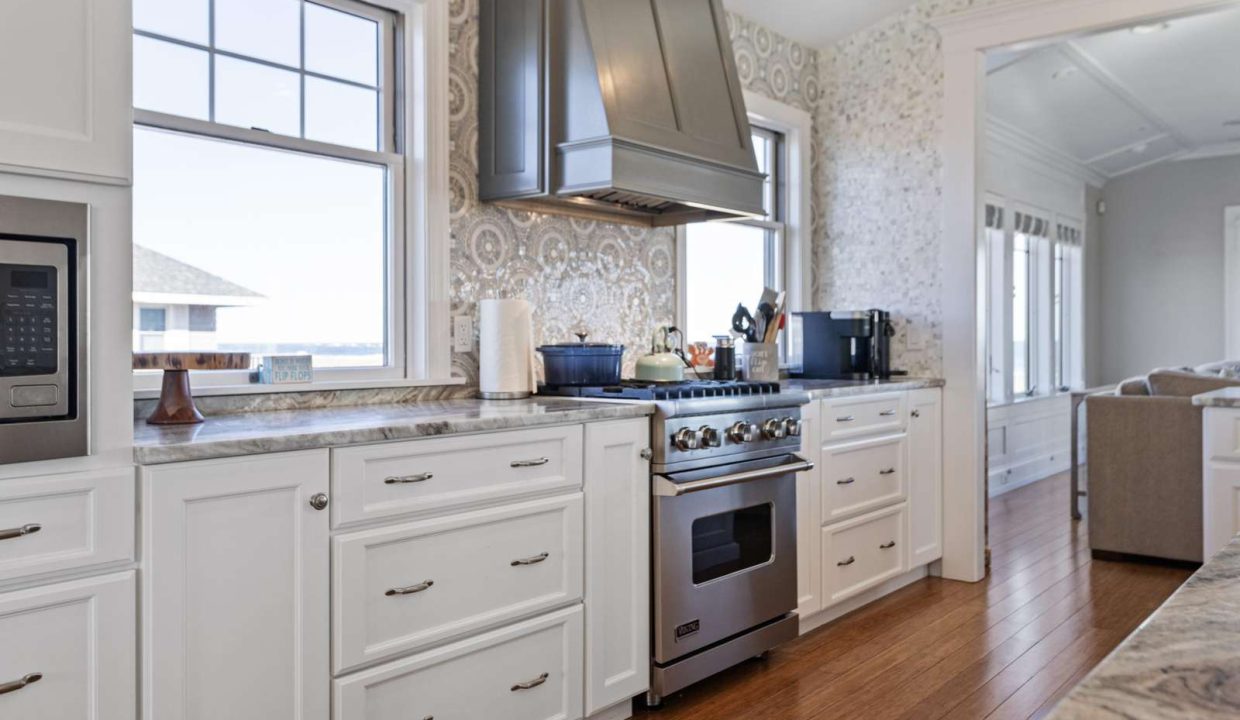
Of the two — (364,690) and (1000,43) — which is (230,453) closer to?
(364,690)

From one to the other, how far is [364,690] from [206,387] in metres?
0.91

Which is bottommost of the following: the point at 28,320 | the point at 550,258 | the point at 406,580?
the point at 406,580

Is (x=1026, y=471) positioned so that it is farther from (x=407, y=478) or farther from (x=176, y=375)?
(x=176, y=375)

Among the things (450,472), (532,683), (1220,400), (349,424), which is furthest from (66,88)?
(1220,400)

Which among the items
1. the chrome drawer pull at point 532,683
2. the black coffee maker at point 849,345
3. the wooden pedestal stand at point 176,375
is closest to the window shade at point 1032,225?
the black coffee maker at point 849,345

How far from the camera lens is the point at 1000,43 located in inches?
160

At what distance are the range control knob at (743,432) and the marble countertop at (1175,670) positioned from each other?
2.15 m

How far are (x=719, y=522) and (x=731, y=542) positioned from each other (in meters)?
0.09

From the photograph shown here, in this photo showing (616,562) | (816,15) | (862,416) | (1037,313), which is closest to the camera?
(616,562)

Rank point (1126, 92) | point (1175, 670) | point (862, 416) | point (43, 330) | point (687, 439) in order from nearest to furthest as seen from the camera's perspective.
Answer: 1. point (1175, 670)
2. point (43, 330)
3. point (687, 439)
4. point (862, 416)
5. point (1126, 92)

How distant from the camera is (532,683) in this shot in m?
2.35

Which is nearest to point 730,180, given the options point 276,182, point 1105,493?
point 276,182

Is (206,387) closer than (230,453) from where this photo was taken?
No

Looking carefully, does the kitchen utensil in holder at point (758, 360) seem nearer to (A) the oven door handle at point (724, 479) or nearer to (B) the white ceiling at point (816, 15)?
(A) the oven door handle at point (724, 479)
